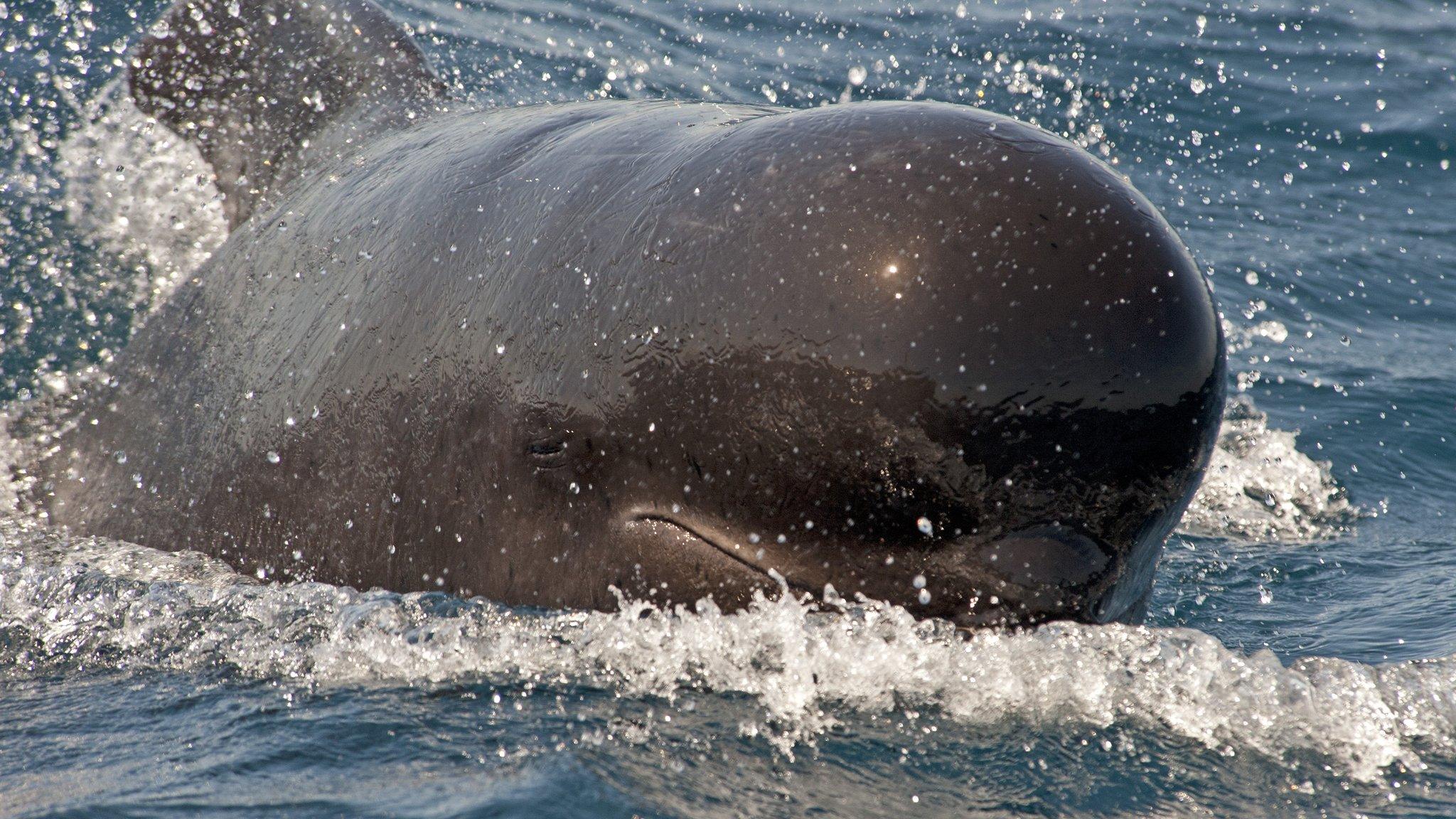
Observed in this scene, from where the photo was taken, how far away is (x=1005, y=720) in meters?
3.45

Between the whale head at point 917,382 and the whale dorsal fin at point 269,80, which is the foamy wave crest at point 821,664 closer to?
the whale head at point 917,382

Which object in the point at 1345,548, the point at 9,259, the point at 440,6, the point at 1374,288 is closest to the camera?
the point at 1345,548

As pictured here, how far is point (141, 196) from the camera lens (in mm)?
8117

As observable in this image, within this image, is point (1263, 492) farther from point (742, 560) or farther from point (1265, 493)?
point (742, 560)

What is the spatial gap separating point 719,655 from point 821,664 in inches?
9.7

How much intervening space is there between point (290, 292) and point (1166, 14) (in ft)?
43.4

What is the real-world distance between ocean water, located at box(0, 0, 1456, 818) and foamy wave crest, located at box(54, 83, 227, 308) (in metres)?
0.02

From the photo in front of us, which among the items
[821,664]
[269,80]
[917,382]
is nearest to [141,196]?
[269,80]

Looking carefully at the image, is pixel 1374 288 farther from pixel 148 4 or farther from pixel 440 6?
pixel 148 4

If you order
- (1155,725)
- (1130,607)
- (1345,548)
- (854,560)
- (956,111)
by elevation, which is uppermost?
(956,111)

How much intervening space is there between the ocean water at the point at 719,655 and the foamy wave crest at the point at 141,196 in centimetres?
2

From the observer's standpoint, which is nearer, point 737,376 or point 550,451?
point 737,376

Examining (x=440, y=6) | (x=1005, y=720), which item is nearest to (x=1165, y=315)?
(x=1005, y=720)

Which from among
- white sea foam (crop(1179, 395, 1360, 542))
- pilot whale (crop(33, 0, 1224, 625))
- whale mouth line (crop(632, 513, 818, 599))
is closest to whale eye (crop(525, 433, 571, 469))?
pilot whale (crop(33, 0, 1224, 625))
